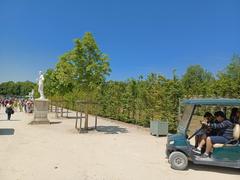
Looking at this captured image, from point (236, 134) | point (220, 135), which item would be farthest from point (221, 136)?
point (236, 134)

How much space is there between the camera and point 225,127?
23.8 feet

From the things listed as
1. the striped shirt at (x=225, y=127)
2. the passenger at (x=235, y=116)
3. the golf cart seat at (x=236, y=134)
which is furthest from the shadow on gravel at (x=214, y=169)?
the passenger at (x=235, y=116)

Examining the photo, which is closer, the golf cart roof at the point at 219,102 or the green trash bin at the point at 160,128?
the golf cart roof at the point at 219,102

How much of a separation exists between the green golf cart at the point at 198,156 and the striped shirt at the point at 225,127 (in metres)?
0.18

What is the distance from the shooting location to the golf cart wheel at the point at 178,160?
283 inches

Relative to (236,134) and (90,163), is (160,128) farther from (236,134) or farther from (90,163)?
(236,134)

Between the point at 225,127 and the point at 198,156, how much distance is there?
3.43 ft

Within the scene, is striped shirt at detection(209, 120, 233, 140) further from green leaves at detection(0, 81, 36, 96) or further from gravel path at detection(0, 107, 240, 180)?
green leaves at detection(0, 81, 36, 96)

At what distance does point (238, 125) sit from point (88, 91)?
9.94 m

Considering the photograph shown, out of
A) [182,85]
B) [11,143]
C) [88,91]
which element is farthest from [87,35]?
[11,143]

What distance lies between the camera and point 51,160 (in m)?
7.94

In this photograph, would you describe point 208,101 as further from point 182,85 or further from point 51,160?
point 182,85

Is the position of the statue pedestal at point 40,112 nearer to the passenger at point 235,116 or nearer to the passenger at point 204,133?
the passenger at point 204,133

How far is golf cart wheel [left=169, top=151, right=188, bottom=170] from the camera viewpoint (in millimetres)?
7184
